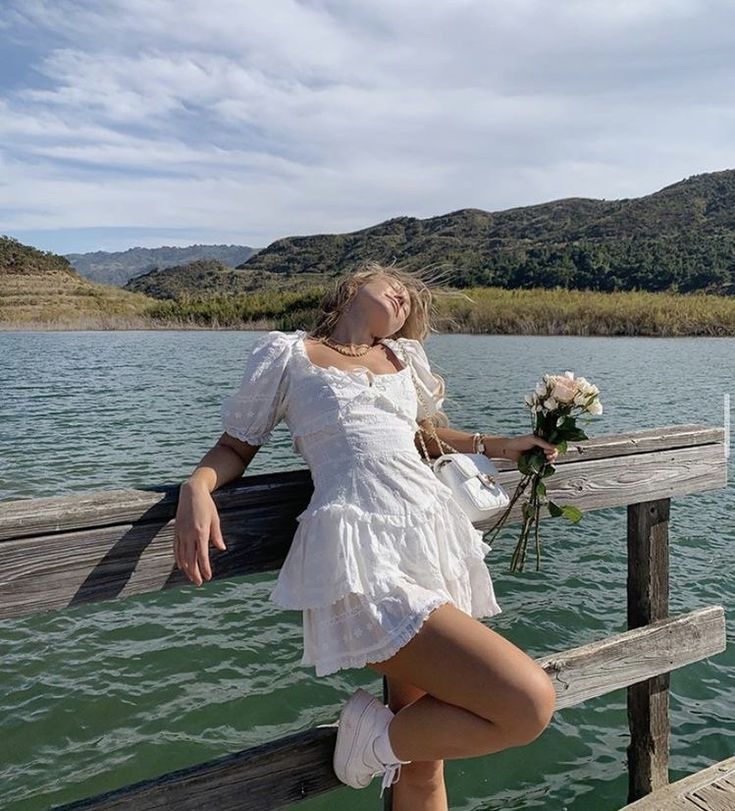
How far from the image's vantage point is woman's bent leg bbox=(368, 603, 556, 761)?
169 centimetres

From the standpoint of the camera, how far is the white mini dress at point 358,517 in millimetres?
1774

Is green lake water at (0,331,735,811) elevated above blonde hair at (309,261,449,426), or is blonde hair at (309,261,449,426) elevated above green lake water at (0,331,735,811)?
blonde hair at (309,261,449,426)

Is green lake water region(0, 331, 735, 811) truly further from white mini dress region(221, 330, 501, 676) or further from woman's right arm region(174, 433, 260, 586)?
woman's right arm region(174, 433, 260, 586)

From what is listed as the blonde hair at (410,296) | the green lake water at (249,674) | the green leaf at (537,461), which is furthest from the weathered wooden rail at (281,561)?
the green lake water at (249,674)

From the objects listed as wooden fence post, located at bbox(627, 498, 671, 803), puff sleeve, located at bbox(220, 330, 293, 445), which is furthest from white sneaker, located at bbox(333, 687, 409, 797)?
wooden fence post, located at bbox(627, 498, 671, 803)

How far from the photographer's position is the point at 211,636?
16.9 feet

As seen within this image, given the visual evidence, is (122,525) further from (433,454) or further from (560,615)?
(560,615)

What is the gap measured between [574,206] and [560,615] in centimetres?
11076

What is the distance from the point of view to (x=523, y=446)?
2273 mm

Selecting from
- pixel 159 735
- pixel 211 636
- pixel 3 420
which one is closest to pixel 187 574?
pixel 159 735

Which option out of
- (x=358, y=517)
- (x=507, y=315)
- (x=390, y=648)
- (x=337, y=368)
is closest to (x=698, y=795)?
(x=390, y=648)

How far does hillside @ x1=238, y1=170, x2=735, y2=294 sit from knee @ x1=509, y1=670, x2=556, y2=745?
4.66 ft

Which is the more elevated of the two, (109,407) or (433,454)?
(433,454)

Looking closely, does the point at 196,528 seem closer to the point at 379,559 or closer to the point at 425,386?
the point at 379,559
